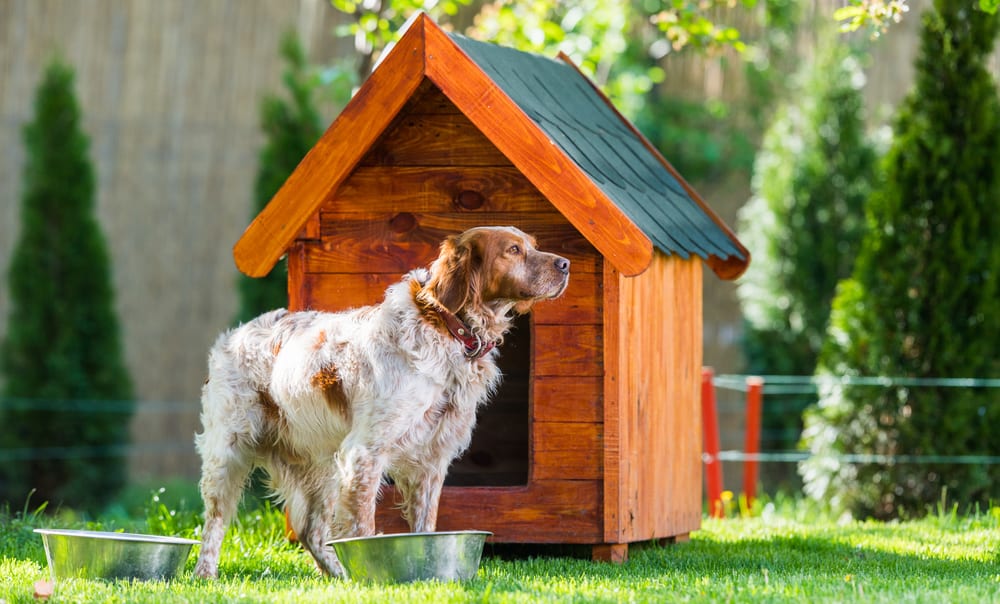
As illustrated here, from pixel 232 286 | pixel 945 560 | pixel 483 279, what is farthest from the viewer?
pixel 232 286

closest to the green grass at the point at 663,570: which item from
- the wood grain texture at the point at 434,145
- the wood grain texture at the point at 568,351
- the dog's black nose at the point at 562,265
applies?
the wood grain texture at the point at 568,351

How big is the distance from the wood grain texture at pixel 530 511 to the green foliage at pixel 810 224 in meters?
7.38

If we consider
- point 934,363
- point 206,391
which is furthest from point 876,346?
point 206,391

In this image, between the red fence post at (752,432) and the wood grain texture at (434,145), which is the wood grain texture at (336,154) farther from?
the red fence post at (752,432)

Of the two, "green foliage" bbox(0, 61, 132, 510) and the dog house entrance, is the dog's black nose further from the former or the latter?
"green foliage" bbox(0, 61, 132, 510)

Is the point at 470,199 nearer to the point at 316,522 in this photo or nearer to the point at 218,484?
the point at 316,522

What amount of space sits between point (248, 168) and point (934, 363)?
28.5 feet

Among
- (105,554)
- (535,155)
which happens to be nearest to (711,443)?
(535,155)

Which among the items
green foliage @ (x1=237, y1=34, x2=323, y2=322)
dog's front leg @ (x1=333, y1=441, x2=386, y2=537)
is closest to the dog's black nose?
dog's front leg @ (x1=333, y1=441, x2=386, y2=537)

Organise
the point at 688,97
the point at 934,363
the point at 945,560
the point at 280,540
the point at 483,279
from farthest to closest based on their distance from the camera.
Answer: the point at 688,97 < the point at 934,363 < the point at 280,540 < the point at 945,560 < the point at 483,279

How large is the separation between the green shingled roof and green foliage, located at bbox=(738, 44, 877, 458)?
18.7 feet

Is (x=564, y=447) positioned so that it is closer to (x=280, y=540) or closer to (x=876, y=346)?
(x=280, y=540)

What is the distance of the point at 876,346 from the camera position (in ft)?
30.8

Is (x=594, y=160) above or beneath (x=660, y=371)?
above
